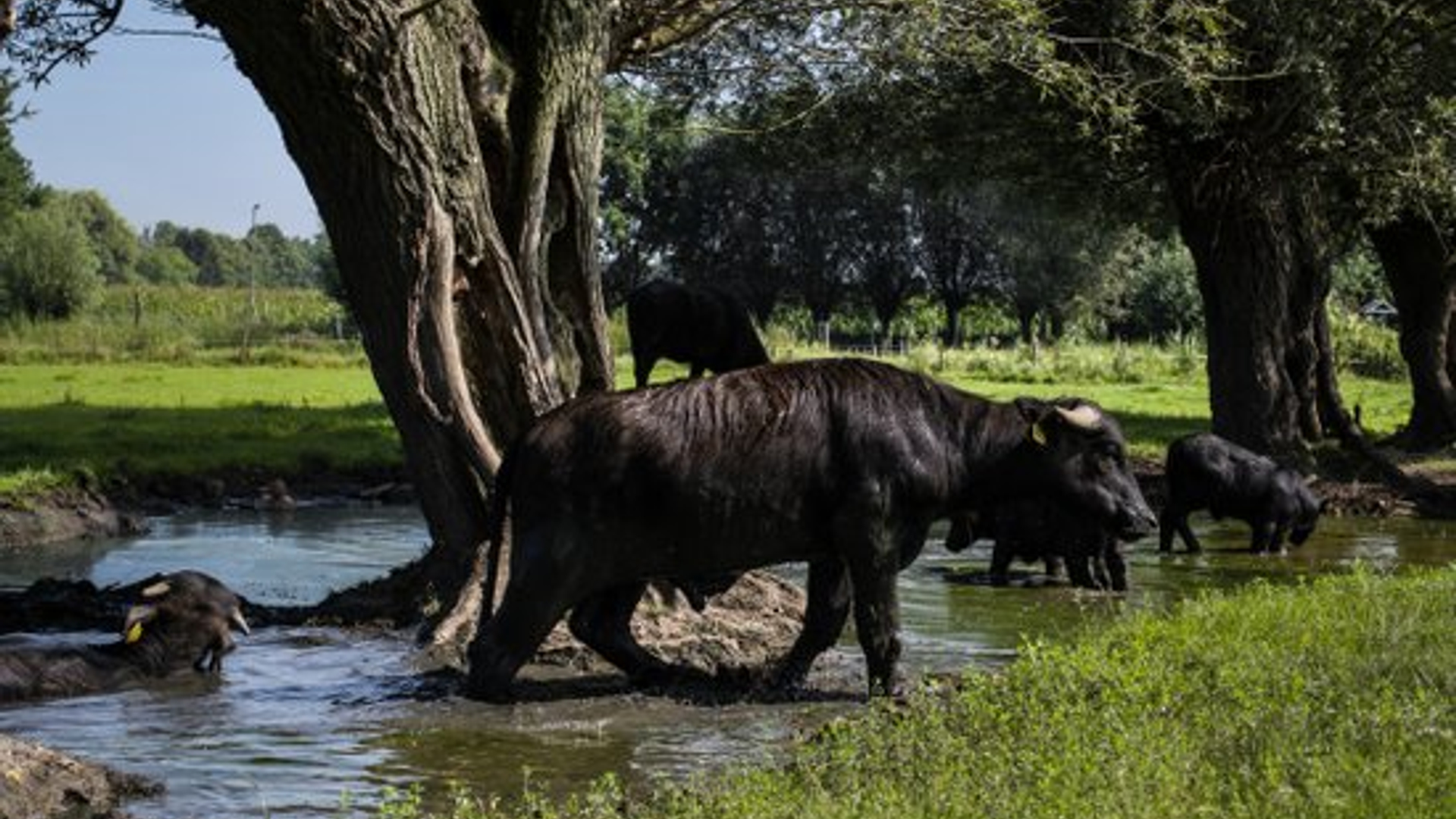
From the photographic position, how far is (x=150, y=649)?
13.2m

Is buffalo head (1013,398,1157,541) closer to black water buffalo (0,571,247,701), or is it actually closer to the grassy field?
black water buffalo (0,571,247,701)

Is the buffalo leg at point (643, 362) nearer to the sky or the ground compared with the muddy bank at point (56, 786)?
nearer to the sky

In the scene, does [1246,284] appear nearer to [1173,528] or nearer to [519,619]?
[1173,528]

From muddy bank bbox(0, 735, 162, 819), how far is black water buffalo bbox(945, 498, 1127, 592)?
8.99 metres

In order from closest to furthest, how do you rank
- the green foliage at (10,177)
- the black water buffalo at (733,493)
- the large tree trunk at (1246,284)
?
the black water buffalo at (733,493), the large tree trunk at (1246,284), the green foliage at (10,177)

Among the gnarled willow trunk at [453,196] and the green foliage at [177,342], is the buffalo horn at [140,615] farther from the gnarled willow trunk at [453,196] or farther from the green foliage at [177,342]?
the green foliage at [177,342]

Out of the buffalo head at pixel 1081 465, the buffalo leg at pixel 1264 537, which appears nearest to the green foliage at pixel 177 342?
the buffalo leg at pixel 1264 537

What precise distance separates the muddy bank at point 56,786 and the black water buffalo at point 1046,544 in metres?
8.99

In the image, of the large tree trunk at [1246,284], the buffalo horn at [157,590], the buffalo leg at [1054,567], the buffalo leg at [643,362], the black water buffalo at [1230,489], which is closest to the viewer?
the buffalo horn at [157,590]

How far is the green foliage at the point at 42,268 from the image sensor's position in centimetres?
8381

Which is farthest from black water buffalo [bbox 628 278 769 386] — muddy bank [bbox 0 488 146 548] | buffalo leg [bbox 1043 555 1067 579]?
buffalo leg [bbox 1043 555 1067 579]

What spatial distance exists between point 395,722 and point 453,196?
150 inches

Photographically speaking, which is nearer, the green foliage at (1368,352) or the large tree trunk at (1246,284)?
the large tree trunk at (1246,284)

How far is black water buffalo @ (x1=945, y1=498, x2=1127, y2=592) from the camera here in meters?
17.3
